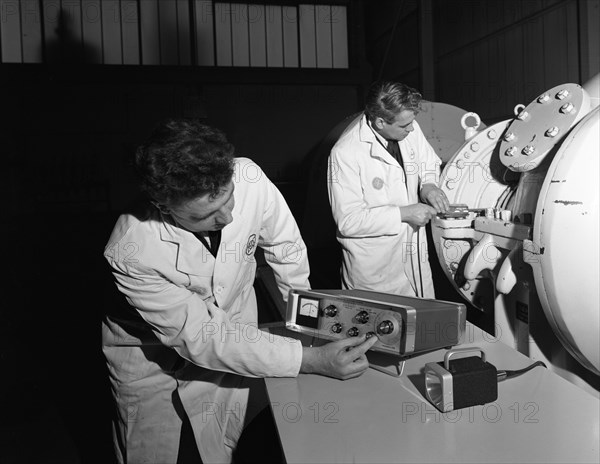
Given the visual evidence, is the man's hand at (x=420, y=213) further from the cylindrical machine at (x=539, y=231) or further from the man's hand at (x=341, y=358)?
the man's hand at (x=341, y=358)

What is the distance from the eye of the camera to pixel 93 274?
3.99 metres

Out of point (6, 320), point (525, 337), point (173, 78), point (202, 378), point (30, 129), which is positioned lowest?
point (6, 320)

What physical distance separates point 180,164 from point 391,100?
0.99 meters

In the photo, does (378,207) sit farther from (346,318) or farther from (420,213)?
(346,318)

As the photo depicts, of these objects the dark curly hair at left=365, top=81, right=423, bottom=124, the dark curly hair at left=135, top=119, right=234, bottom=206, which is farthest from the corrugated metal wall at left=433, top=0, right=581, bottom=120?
the dark curly hair at left=135, top=119, right=234, bottom=206

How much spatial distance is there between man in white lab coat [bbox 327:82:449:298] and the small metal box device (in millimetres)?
739

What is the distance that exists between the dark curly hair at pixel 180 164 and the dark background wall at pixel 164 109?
6.68 feet

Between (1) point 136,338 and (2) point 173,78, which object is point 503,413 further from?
(2) point 173,78

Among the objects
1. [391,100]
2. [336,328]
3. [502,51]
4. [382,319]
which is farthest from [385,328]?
[502,51]

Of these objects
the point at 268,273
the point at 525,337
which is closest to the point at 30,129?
the point at 268,273

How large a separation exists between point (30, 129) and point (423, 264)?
3.86 metres

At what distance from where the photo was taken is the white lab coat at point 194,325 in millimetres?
1040

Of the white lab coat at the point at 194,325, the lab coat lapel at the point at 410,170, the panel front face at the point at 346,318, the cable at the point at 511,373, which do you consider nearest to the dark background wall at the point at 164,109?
the lab coat lapel at the point at 410,170

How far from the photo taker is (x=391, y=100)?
1.72 metres
